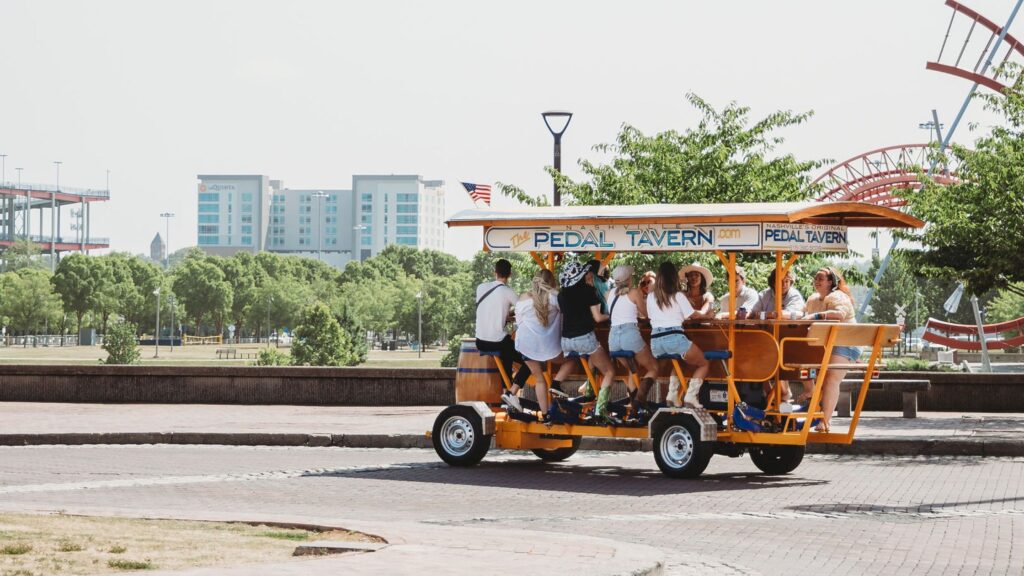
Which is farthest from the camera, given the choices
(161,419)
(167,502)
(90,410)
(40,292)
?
(40,292)

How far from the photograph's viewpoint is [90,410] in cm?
2525

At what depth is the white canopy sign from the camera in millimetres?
15070

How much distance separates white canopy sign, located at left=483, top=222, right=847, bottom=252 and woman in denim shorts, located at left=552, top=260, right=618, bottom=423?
1.13 feet

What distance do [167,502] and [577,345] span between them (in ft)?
15.5

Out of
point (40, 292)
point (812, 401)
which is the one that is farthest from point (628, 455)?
point (40, 292)

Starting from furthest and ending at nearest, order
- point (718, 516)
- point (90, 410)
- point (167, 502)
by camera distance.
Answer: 1. point (90, 410)
2. point (167, 502)
3. point (718, 516)

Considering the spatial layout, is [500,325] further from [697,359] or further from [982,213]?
[982,213]

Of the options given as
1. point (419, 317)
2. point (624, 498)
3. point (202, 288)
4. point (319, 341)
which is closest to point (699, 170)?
point (624, 498)

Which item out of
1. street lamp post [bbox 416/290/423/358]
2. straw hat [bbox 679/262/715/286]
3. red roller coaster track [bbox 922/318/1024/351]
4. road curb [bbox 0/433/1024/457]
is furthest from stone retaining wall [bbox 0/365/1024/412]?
street lamp post [bbox 416/290/423/358]

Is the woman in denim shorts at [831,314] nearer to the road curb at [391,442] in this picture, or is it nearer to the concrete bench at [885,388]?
the road curb at [391,442]

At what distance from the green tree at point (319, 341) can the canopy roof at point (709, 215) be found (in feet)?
243

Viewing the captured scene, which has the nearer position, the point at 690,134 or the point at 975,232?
the point at 975,232

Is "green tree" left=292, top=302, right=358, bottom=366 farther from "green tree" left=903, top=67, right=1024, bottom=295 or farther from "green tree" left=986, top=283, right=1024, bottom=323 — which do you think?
"green tree" left=903, top=67, right=1024, bottom=295

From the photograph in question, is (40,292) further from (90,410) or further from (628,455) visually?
(628,455)
